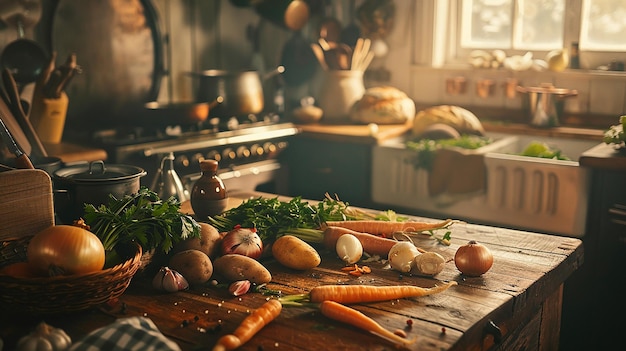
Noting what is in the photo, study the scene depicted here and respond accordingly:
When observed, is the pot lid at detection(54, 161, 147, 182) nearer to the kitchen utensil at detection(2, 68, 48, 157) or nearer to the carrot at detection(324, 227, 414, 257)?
the carrot at detection(324, 227, 414, 257)

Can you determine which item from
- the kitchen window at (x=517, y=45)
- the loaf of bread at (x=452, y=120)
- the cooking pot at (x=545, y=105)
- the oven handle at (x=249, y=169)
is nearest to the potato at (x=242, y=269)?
the oven handle at (x=249, y=169)

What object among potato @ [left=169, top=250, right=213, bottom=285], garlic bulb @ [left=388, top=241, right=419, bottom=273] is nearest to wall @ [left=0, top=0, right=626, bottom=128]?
potato @ [left=169, top=250, right=213, bottom=285]

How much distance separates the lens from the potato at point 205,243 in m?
2.04

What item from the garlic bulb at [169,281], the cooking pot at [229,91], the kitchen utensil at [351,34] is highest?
the kitchen utensil at [351,34]

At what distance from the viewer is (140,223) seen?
191 cm

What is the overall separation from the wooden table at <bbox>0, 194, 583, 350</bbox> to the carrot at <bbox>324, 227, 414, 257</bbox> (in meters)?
0.05

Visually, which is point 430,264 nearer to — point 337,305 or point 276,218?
point 337,305

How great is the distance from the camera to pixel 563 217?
3.70 metres

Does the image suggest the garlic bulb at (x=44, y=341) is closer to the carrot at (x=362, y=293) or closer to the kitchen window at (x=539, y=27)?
the carrot at (x=362, y=293)

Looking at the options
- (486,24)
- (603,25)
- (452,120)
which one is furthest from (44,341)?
(486,24)

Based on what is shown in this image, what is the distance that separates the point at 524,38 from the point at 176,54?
7.58ft

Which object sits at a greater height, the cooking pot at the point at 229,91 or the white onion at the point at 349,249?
the cooking pot at the point at 229,91

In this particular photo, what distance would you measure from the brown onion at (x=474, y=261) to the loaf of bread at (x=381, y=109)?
8.75ft

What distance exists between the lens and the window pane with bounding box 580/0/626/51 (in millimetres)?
4438
